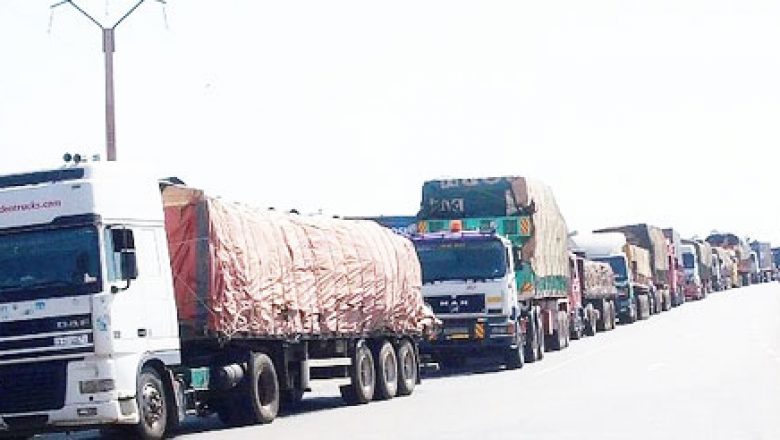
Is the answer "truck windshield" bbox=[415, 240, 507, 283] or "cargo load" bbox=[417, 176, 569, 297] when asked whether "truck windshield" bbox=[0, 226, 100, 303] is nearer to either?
"truck windshield" bbox=[415, 240, 507, 283]

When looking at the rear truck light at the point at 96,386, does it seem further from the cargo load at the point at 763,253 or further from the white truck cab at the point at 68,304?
the cargo load at the point at 763,253

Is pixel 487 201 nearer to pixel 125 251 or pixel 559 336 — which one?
pixel 559 336

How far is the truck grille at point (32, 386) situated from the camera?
15.0 metres

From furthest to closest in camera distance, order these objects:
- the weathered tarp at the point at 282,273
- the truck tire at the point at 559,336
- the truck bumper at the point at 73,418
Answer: the truck tire at the point at 559,336
the weathered tarp at the point at 282,273
the truck bumper at the point at 73,418

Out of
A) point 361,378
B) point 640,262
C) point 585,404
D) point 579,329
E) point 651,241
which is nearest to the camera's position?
point 585,404

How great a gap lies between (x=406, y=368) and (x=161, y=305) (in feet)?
27.7

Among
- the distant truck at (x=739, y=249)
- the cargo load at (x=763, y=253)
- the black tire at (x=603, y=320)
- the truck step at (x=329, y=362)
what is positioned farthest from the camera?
the cargo load at (x=763, y=253)

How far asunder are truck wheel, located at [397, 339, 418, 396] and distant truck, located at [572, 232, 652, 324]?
29307mm

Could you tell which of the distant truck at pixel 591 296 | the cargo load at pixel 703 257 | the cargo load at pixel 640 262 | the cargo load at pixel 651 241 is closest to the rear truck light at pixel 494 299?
the distant truck at pixel 591 296

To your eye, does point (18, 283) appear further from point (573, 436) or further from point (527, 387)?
point (527, 387)

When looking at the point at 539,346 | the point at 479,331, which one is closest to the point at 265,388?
the point at 479,331

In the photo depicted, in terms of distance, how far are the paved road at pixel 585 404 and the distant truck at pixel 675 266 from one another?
37446mm

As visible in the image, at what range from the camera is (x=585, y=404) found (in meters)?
18.9

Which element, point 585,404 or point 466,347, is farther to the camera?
point 466,347
